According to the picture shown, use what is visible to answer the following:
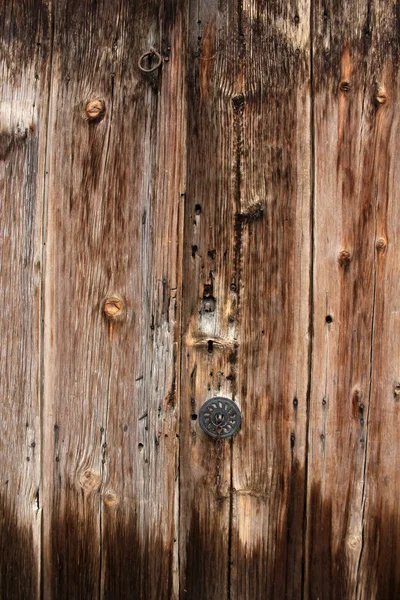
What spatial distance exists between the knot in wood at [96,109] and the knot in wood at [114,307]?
1.55 feet

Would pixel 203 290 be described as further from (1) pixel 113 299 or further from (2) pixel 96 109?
(2) pixel 96 109

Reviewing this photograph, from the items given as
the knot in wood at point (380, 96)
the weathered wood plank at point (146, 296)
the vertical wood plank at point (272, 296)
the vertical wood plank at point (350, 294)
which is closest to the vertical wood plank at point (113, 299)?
the weathered wood plank at point (146, 296)

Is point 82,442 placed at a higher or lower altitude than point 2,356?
lower

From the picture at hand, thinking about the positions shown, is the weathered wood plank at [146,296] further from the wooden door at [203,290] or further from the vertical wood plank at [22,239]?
the vertical wood plank at [22,239]

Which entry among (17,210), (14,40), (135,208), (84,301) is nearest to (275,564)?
(84,301)

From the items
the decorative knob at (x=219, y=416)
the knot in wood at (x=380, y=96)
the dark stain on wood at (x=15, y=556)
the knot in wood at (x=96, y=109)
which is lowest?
the dark stain on wood at (x=15, y=556)

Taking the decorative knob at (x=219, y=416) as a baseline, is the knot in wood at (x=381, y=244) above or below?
above

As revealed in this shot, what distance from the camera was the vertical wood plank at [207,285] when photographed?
3.72 feet

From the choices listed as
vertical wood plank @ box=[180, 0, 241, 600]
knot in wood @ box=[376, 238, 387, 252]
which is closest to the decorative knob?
vertical wood plank @ box=[180, 0, 241, 600]

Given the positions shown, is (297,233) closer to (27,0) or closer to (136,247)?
(136,247)

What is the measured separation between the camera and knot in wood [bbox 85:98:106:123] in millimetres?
1136

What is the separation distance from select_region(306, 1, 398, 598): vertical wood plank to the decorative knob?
0.21 m

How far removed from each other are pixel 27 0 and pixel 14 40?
0.11 m

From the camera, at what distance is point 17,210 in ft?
3.81
